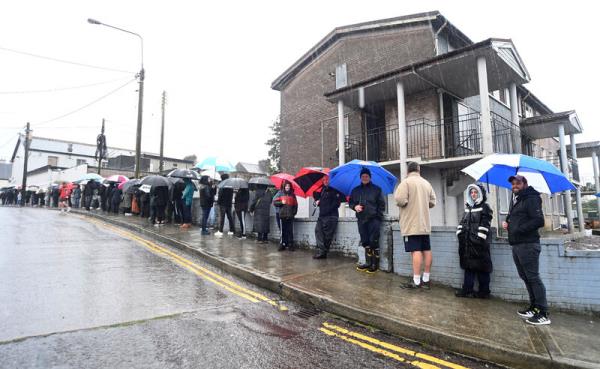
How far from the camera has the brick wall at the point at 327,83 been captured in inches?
557

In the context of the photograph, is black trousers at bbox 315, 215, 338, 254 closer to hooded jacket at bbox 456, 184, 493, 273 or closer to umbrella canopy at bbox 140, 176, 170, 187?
hooded jacket at bbox 456, 184, 493, 273

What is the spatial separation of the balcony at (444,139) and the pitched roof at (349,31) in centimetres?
401

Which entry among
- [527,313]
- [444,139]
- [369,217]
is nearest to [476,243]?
[527,313]

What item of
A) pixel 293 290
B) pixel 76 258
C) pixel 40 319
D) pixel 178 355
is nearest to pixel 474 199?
pixel 293 290

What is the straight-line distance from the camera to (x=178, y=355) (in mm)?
3152

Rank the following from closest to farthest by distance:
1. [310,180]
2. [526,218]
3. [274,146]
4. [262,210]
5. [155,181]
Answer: [526,218]
[310,180]
[262,210]
[155,181]
[274,146]

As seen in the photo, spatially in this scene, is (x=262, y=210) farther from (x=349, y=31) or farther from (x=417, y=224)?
(x=349, y=31)

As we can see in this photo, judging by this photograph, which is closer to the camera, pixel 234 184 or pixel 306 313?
pixel 306 313

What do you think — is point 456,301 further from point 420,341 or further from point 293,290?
point 293,290

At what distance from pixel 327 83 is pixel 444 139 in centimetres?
797

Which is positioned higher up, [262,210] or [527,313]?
[262,210]

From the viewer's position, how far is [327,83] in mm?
17859

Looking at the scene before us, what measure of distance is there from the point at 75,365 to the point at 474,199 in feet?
17.0

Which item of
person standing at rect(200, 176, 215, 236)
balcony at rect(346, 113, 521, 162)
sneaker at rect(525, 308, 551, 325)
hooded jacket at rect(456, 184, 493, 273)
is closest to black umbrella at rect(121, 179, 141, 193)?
person standing at rect(200, 176, 215, 236)
